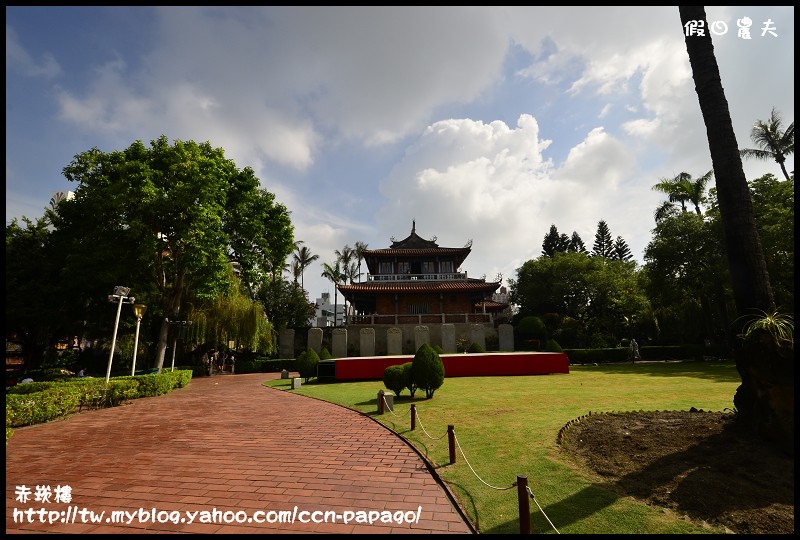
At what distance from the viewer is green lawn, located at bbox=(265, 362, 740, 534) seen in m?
4.19

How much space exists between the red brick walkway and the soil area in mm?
2577

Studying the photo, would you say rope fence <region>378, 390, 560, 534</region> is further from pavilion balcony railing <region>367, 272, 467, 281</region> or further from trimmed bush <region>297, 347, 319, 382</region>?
pavilion balcony railing <region>367, 272, 467, 281</region>

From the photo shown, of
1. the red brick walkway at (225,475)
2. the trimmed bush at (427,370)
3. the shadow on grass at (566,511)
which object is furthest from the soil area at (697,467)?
the trimmed bush at (427,370)

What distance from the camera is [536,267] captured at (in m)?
44.4

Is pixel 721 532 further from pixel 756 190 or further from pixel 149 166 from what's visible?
pixel 756 190

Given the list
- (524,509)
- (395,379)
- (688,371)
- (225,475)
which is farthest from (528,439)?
(688,371)

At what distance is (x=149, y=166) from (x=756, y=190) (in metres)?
38.1

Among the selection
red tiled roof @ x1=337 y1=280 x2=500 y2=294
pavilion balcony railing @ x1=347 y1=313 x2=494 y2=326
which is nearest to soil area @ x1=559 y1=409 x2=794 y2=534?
pavilion balcony railing @ x1=347 y1=313 x2=494 y2=326

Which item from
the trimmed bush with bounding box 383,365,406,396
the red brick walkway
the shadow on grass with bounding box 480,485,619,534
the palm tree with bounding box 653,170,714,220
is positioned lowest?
the red brick walkway

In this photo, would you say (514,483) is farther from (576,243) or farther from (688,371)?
(576,243)

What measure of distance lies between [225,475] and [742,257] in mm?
9225

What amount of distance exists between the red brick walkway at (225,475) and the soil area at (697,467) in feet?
8.46

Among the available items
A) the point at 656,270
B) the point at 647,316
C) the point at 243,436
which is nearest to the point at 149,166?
the point at 243,436

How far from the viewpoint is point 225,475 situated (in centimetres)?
595
